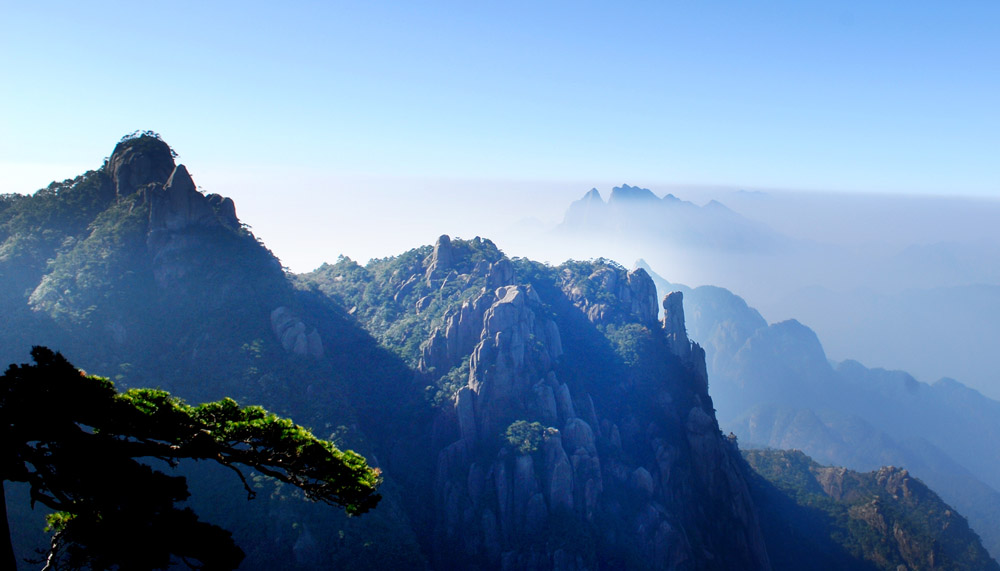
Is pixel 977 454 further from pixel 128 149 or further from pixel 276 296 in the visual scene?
pixel 128 149

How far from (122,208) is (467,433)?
36888mm

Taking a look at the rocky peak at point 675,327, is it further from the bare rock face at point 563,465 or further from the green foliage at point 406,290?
the green foliage at point 406,290

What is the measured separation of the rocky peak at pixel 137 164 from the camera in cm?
5266

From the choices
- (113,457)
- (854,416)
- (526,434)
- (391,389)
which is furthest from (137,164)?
(854,416)

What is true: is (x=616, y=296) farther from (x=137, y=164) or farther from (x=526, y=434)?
(x=137, y=164)

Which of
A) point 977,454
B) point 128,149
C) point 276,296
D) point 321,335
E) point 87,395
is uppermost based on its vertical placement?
point 128,149

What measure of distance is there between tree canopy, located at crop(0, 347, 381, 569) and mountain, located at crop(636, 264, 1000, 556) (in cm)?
15155

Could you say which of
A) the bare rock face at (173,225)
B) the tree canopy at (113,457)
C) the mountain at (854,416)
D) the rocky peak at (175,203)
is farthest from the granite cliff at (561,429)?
the mountain at (854,416)

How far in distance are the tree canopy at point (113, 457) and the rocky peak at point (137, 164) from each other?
50.3 metres

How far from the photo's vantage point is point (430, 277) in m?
71.6

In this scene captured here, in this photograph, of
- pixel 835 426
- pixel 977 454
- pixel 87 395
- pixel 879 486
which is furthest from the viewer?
pixel 977 454

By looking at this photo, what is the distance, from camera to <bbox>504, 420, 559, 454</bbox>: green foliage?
165ft

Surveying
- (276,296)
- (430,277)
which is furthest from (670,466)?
(276,296)

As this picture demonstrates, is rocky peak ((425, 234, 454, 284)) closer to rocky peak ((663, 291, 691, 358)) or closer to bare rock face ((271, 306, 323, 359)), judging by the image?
bare rock face ((271, 306, 323, 359))
